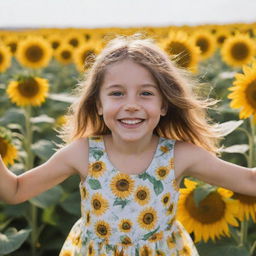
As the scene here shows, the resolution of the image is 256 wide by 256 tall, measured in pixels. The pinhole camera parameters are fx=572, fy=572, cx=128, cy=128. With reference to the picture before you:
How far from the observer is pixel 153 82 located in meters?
2.00

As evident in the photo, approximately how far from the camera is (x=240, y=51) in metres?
5.79

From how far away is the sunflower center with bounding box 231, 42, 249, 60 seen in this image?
5742 mm

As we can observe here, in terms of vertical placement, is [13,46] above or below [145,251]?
above

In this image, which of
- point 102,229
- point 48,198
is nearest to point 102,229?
point 102,229

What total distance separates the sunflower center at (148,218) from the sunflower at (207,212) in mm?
385

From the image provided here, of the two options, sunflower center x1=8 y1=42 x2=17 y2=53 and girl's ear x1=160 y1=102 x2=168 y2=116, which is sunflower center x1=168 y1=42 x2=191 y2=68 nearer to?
girl's ear x1=160 y1=102 x2=168 y2=116

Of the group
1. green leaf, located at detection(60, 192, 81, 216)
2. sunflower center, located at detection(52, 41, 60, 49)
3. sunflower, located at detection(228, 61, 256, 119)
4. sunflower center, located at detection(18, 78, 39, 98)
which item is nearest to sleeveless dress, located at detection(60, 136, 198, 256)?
sunflower, located at detection(228, 61, 256, 119)

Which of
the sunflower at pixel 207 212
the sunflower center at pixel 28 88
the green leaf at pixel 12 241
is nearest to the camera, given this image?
the sunflower at pixel 207 212

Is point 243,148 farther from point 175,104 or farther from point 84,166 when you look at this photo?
point 84,166

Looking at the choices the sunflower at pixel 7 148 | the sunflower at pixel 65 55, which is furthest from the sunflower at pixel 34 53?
the sunflower at pixel 7 148

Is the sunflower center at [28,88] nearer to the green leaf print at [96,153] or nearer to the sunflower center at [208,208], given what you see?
Result: the sunflower center at [208,208]

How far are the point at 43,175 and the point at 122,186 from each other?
0.29 m

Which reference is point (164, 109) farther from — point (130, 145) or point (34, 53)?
point (34, 53)

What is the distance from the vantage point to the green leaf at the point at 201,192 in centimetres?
226
